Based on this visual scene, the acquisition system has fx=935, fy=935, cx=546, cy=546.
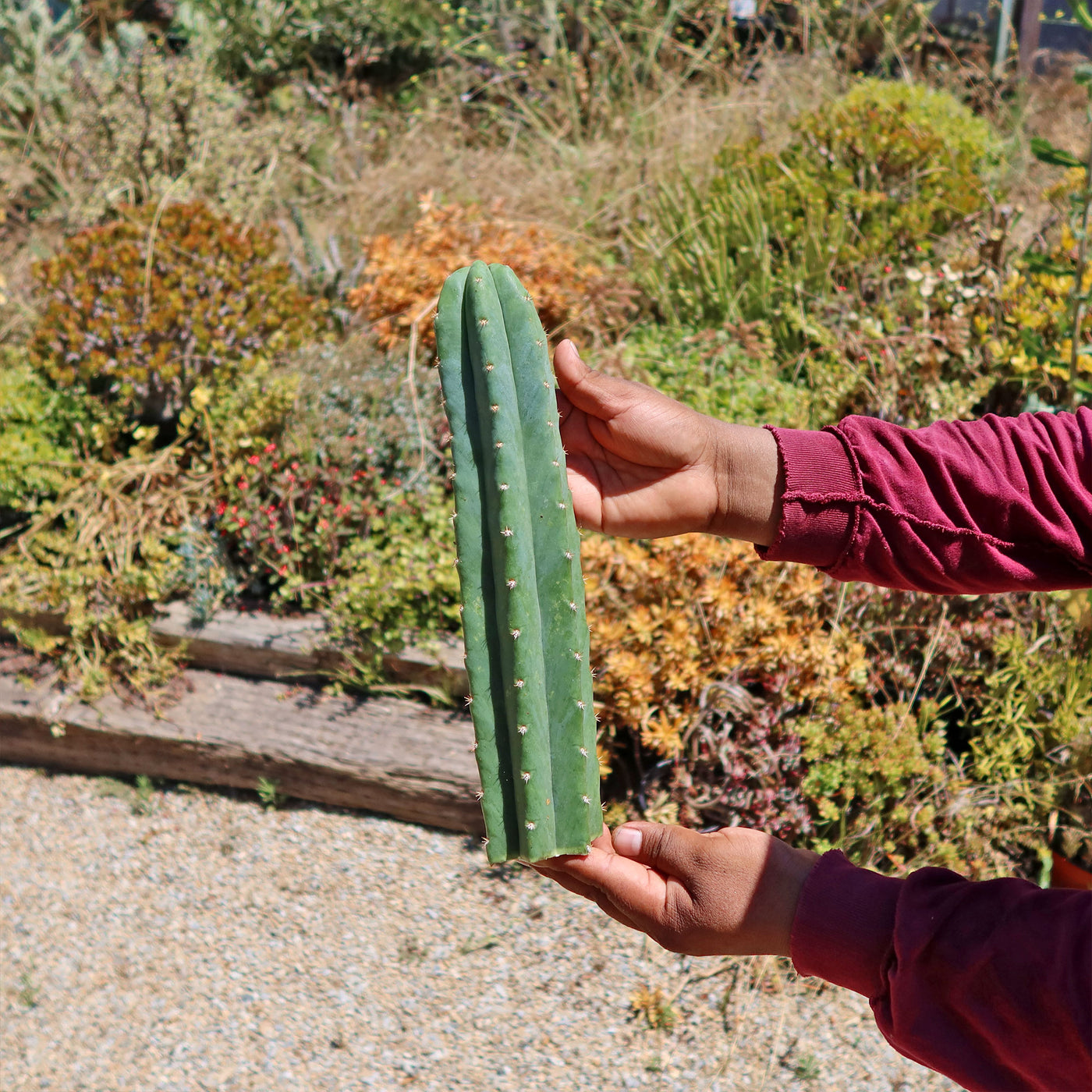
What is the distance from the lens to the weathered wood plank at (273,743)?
321cm

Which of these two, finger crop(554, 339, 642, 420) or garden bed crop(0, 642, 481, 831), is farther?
garden bed crop(0, 642, 481, 831)

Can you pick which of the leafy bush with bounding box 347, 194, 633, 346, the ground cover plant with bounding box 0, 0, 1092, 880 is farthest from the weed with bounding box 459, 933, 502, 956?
the leafy bush with bounding box 347, 194, 633, 346

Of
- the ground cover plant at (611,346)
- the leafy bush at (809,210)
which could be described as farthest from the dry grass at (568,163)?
the leafy bush at (809,210)

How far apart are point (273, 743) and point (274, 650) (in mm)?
350

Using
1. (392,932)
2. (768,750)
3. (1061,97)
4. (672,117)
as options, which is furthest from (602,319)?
(1061,97)

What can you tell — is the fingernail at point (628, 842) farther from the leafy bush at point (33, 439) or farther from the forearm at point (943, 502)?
the leafy bush at point (33, 439)

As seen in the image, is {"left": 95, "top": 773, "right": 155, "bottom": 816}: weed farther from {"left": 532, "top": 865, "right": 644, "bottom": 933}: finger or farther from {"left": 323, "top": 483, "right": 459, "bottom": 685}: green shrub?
{"left": 532, "top": 865, "right": 644, "bottom": 933}: finger

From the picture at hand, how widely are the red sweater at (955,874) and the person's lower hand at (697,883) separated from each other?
0.06 metres

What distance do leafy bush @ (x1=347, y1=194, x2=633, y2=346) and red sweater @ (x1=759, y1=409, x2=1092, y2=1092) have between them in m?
2.22

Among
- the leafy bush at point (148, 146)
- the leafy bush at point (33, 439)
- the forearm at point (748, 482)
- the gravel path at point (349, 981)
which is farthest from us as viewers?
the leafy bush at point (148, 146)

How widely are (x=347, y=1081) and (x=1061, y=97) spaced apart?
6.88 metres

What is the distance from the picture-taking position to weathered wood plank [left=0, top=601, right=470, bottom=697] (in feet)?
10.8

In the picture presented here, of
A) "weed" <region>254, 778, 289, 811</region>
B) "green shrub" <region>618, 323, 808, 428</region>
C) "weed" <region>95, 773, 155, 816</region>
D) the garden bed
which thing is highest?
"green shrub" <region>618, 323, 808, 428</region>

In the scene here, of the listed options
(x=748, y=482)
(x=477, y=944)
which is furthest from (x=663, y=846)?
(x=477, y=944)
